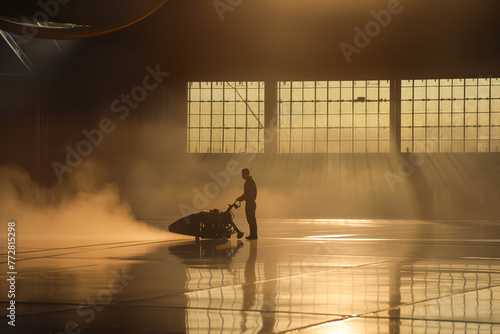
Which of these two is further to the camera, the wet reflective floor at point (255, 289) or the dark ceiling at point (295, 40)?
the dark ceiling at point (295, 40)

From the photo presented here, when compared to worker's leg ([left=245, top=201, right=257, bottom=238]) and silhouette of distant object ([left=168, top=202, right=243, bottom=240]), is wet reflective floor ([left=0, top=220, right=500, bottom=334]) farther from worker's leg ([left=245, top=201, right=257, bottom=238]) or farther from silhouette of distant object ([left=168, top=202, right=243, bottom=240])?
worker's leg ([left=245, top=201, right=257, bottom=238])

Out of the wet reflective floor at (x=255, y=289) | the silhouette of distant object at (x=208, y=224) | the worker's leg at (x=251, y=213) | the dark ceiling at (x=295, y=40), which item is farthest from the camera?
the dark ceiling at (x=295, y=40)

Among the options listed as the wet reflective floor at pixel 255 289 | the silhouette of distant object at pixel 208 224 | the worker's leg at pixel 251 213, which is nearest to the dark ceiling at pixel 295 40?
the worker's leg at pixel 251 213

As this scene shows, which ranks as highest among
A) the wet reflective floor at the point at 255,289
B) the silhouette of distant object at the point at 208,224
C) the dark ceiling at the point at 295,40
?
the dark ceiling at the point at 295,40

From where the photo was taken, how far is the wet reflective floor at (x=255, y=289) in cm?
648

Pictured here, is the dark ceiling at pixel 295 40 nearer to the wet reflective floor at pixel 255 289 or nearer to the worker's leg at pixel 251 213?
the worker's leg at pixel 251 213

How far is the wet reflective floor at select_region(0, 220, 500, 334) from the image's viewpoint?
6.48 m

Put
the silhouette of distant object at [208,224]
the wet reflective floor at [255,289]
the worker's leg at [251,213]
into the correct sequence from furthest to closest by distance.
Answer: the worker's leg at [251,213] < the silhouette of distant object at [208,224] < the wet reflective floor at [255,289]

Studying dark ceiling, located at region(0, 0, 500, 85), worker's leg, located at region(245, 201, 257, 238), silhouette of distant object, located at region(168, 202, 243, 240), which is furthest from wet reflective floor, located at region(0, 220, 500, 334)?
dark ceiling, located at region(0, 0, 500, 85)

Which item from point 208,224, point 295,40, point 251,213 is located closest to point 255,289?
point 208,224

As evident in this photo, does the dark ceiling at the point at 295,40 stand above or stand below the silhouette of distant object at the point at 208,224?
above

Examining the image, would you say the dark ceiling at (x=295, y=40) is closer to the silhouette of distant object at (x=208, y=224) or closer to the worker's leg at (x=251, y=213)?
the worker's leg at (x=251, y=213)

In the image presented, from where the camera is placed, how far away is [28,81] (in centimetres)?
4091

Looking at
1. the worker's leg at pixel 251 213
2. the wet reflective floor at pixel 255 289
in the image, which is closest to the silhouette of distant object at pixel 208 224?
the worker's leg at pixel 251 213
